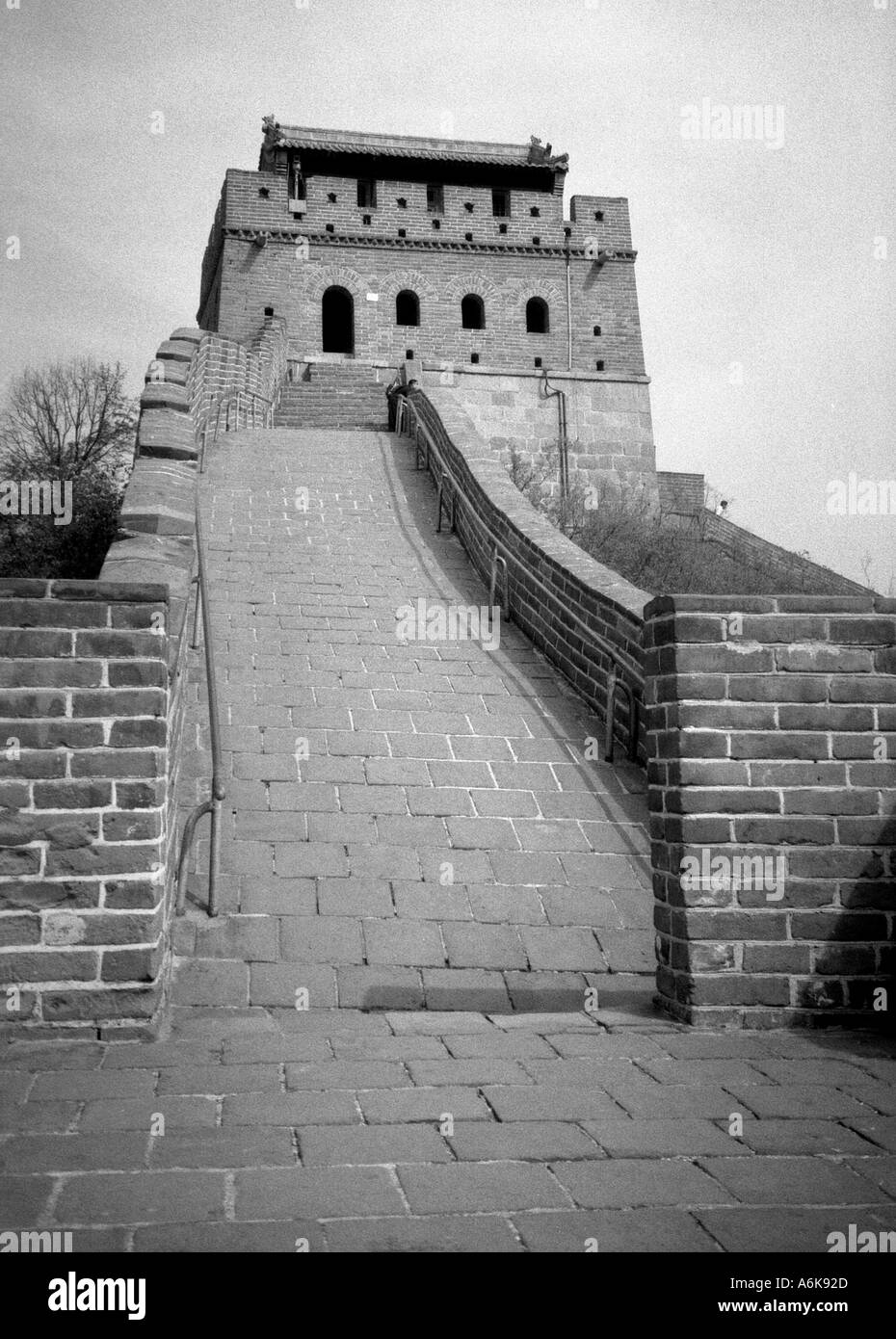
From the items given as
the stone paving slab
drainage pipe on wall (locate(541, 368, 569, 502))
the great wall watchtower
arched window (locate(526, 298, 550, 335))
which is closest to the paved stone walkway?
the stone paving slab

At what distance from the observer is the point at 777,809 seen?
4164mm

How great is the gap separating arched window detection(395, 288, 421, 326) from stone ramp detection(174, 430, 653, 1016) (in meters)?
24.1

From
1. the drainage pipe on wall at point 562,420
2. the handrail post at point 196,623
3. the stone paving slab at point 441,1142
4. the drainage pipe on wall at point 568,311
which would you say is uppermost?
the drainage pipe on wall at point 568,311

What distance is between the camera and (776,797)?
417 cm

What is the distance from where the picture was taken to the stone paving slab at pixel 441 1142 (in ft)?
7.78

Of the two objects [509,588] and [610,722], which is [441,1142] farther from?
[509,588]

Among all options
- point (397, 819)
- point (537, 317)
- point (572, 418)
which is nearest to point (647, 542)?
point (572, 418)

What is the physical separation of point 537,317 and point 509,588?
25935 mm

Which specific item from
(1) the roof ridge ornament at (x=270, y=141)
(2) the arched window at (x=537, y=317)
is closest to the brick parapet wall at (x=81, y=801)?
(2) the arched window at (x=537, y=317)

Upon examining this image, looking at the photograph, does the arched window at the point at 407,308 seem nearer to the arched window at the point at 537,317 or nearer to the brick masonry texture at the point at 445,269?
the brick masonry texture at the point at 445,269

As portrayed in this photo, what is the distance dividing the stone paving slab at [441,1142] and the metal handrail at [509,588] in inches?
116

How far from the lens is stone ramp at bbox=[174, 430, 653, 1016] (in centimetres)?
473
